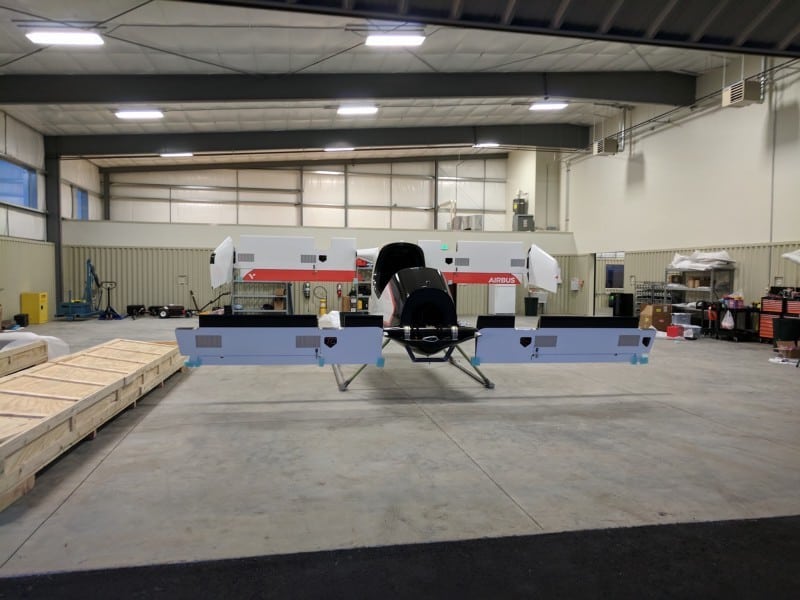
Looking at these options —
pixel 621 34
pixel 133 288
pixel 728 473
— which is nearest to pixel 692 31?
pixel 621 34

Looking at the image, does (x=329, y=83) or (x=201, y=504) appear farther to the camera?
(x=329, y=83)

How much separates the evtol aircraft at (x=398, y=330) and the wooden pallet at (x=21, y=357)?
2454 millimetres

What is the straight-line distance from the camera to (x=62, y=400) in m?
4.09

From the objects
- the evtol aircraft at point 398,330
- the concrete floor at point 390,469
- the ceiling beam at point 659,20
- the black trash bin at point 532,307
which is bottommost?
the concrete floor at point 390,469

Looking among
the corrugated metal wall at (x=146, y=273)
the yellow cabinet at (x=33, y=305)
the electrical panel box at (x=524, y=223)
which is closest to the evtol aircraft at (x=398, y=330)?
the yellow cabinet at (x=33, y=305)

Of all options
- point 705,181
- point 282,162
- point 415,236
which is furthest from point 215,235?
point 705,181

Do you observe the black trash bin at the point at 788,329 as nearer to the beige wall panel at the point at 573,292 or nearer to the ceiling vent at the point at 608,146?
the ceiling vent at the point at 608,146

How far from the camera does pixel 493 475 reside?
12.0ft

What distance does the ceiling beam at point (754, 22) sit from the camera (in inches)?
140

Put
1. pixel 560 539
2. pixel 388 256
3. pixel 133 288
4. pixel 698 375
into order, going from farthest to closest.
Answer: pixel 133 288, pixel 698 375, pixel 388 256, pixel 560 539

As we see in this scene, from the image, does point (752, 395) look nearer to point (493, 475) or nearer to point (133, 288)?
point (493, 475)

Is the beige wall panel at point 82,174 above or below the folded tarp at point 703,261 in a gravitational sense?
above

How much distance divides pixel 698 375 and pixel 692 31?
5634mm

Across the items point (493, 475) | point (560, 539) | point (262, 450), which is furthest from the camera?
point (262, 450)
